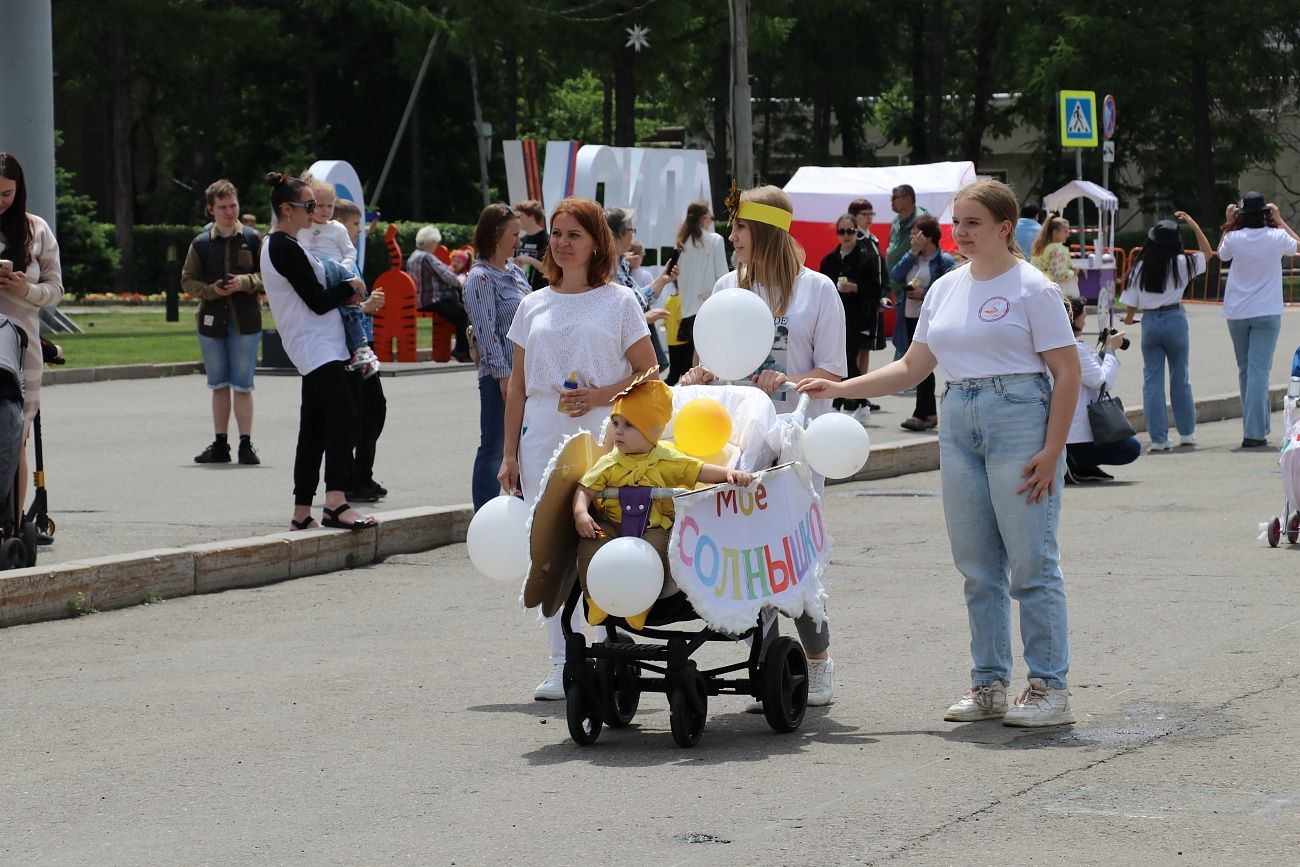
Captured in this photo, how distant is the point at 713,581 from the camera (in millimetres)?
6645

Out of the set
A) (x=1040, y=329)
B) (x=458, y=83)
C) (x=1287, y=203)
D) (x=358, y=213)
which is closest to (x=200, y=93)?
(x=458, y=83)

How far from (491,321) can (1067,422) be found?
424 cm

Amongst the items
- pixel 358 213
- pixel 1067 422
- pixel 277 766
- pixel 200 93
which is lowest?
pixel 277 766

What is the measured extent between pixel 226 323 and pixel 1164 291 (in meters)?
7.40

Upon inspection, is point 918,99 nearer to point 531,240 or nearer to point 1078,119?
point 1078,119

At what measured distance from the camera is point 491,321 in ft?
33.8

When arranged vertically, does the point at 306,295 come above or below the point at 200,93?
below

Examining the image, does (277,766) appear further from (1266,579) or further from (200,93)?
(200,93)

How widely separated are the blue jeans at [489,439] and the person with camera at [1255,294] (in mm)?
7496

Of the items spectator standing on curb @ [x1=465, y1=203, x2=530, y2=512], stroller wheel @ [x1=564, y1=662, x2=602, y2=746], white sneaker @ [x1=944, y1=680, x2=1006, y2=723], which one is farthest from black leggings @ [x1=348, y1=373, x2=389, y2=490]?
white sneaker @ [x1=944, y1=680, x2=1006, y2=723]

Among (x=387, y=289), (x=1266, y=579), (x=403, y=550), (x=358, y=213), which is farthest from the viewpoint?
(x=387, y=289)

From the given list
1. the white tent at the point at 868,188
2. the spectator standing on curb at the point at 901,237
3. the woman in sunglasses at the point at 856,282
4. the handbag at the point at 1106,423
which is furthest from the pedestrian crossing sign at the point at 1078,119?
the handbag at the point at 1106,423

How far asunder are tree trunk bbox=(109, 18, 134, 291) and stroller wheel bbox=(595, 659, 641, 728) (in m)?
44.2

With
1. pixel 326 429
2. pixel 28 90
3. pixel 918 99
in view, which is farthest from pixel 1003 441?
pixel 918 99
